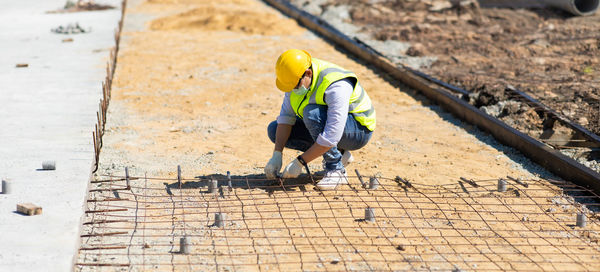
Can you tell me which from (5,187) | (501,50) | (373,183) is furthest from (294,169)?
(501,50)

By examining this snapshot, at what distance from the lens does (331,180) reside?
482 centimetres

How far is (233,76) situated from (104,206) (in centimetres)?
441

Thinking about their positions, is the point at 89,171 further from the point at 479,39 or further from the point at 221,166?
the point at 479,39

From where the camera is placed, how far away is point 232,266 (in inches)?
144

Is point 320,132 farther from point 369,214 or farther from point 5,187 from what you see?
point 5,187

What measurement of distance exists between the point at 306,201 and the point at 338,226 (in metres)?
0.48

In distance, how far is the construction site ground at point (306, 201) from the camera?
379 cm

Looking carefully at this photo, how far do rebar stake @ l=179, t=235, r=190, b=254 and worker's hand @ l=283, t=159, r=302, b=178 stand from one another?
1219 millimetres

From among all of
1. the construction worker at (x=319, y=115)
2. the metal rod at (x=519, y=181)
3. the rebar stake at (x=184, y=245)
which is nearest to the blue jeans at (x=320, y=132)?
the construction worker at (x=319, y=115)

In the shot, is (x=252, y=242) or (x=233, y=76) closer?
(x=252, y=242)

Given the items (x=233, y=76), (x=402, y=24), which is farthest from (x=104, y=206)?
(x=402, y=24)

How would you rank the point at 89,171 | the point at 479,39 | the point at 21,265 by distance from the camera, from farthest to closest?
the point at 479,39 < the point at 89,171 < the point at 21,265

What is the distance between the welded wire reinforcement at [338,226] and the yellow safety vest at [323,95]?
1.75 ft

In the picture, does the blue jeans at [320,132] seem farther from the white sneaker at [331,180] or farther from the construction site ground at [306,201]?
the construction site ground at [306,201]
